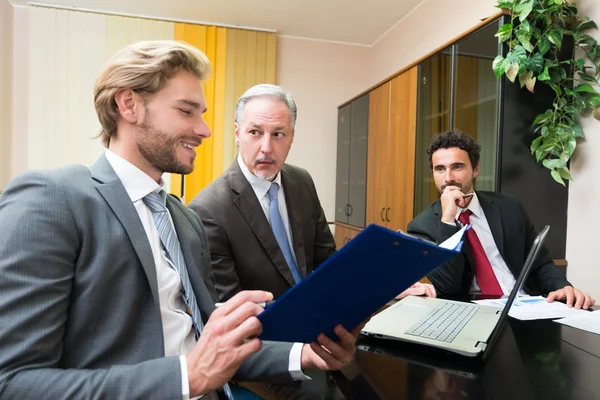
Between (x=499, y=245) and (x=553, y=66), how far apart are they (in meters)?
1.04

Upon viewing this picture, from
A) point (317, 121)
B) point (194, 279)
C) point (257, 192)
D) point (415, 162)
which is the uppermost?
point (317, 121)

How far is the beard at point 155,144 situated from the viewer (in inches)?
42.1

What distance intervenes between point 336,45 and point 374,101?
1410mm

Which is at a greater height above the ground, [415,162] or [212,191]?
[415,162]

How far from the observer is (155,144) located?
107cm

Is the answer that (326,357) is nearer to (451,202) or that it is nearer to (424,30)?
(451,202)

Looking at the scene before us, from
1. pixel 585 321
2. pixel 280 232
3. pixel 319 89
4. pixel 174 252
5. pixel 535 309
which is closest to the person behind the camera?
pixel 174 252

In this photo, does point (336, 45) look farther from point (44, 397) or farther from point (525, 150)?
point (44, 397)

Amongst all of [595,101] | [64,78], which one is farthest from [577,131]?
[64,78]

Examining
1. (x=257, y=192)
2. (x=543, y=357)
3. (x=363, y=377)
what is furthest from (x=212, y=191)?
(x=543, y=357)

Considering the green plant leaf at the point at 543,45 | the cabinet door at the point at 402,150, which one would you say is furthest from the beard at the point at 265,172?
the cabinet door at the point at 402,150

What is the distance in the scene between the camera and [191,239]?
117cm

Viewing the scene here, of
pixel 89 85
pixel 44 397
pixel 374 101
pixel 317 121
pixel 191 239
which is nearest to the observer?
pixel 44 397

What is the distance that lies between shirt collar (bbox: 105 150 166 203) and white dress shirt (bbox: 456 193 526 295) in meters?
1.47
